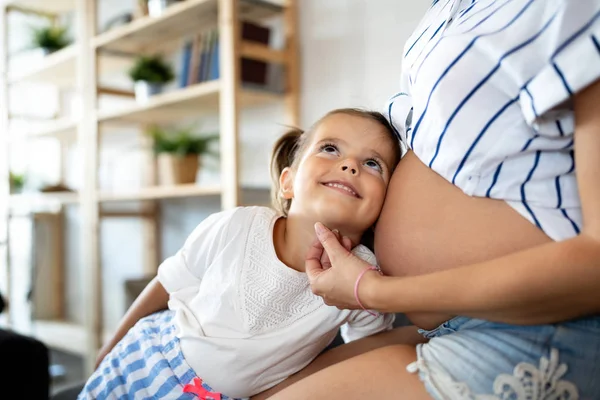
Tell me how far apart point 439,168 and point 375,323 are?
45 cm

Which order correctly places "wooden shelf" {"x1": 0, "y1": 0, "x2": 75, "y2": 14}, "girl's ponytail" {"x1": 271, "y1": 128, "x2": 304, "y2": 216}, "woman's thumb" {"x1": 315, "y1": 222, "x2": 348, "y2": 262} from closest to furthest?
"woman's thumb" {"x1": 315, "y1": 222, "x2": 348, "y2": 262}
"girl's ponytail" {"x1": 271, "y1": 128, "x2": 304, "y2": 216}
"wooden shelf" {"x1": 0, "y1": 0, "x2": 75, "y2": 14}

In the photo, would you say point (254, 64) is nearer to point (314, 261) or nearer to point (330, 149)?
point (330, 149)

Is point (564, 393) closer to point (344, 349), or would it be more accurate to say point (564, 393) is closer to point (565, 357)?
point (565, 357)

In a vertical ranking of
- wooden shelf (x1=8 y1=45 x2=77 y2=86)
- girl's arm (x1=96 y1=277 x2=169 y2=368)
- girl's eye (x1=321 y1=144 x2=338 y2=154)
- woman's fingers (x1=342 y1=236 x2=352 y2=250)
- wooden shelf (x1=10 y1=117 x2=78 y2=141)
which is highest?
wooden shelf (x1=8 y1=45 x2=77 y2=86)

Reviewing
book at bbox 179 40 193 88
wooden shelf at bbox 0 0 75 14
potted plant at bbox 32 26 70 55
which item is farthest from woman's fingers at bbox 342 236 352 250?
wooden shelf at bbox 0 0 75 14

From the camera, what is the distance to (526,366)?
2.19 ft

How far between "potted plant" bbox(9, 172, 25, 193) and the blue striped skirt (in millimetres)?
2864

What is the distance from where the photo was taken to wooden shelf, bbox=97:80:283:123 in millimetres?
2232

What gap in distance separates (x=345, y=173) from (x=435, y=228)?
0.78ft

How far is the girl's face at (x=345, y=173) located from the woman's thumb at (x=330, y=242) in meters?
0.06

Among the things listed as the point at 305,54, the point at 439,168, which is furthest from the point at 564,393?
the point at 305,54

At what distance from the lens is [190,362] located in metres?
1.06

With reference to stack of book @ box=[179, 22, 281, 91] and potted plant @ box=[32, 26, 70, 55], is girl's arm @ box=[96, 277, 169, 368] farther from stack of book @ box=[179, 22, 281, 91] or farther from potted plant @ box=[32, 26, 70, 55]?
potted plant @ box=[32, 26, 70, 55]

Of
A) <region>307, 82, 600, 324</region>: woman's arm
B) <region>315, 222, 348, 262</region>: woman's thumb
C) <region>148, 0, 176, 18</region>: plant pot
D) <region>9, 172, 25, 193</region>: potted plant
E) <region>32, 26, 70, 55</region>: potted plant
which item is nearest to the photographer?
<region>307, 82, 600, 324</region>: woman's arm
